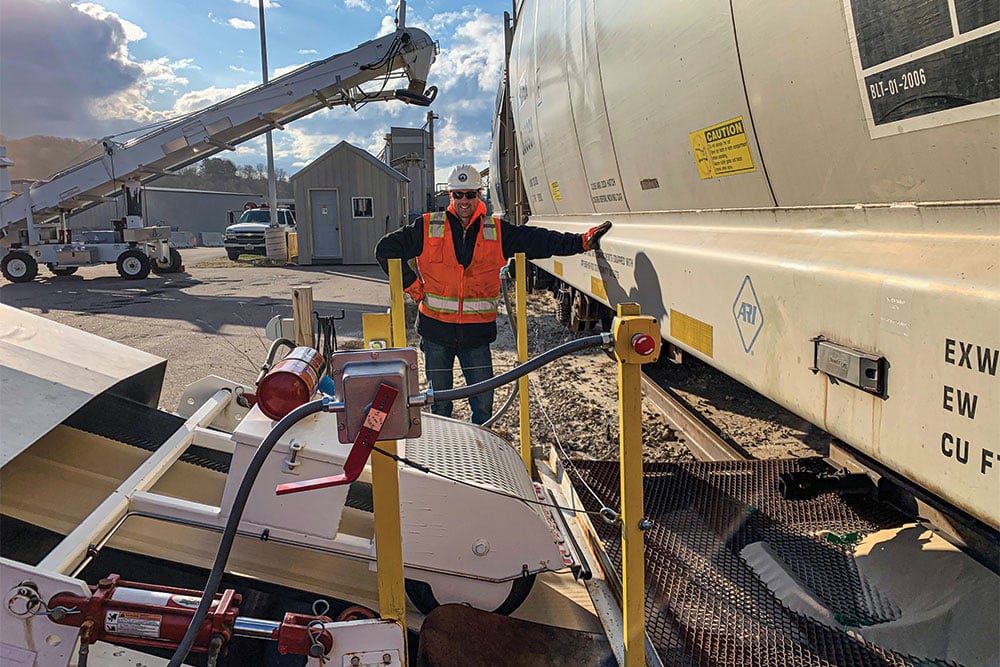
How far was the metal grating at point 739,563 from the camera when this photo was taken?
2088 millimetres

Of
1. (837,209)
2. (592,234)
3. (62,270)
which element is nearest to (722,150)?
(837,209)

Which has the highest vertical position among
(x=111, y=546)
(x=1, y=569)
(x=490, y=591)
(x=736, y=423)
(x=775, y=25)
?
(x=775, y=25)

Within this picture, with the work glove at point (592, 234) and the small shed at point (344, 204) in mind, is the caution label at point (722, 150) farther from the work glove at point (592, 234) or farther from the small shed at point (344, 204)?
the small shed at point (344, 204)

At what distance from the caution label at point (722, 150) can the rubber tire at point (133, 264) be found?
17.0 m

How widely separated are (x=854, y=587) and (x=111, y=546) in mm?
2572

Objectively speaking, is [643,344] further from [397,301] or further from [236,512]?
[397,301]

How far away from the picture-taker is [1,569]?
1.52 m

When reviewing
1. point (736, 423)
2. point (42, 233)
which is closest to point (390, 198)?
point (42, 233)

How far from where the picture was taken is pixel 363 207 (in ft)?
69.0

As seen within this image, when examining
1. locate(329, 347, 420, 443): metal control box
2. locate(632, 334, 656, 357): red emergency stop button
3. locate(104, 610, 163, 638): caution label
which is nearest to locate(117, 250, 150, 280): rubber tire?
locate(104, 610, 163, 638): caution label

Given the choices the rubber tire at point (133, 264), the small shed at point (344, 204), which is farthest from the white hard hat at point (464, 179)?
the small shed at point (344, 204)

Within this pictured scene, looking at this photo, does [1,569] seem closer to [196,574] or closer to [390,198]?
[196,574]

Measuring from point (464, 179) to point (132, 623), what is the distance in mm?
2724

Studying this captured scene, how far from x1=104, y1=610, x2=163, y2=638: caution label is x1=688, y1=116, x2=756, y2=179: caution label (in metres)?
2.44
